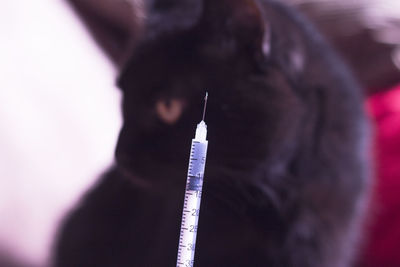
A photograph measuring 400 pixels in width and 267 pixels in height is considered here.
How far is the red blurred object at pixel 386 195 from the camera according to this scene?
3.20ft

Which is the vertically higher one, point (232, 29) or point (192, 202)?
point (232, 29)

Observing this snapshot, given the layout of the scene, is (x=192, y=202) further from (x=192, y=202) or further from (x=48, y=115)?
(x=48, y=115)

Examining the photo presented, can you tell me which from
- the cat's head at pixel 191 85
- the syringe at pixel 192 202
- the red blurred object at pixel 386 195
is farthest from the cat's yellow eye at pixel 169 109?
the red blurred object at pixel 386 195

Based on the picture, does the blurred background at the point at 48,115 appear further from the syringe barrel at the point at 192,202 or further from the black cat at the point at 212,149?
the syringe barrel at the point at 192,202

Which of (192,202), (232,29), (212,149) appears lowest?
(192,202)

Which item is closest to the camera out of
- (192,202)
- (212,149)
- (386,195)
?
(192,202)

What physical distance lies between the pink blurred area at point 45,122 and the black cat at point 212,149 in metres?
0.03

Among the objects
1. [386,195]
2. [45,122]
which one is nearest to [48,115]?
[45,122]

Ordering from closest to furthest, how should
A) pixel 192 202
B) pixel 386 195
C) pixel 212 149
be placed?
pixel 192 202 → pixel 212 149 → pixel 386 195

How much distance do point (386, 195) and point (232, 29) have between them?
709mm

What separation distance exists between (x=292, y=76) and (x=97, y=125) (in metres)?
0.29

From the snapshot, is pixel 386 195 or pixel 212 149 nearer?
pixel 212 149

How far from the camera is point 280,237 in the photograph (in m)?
0.58

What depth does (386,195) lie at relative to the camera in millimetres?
1045
